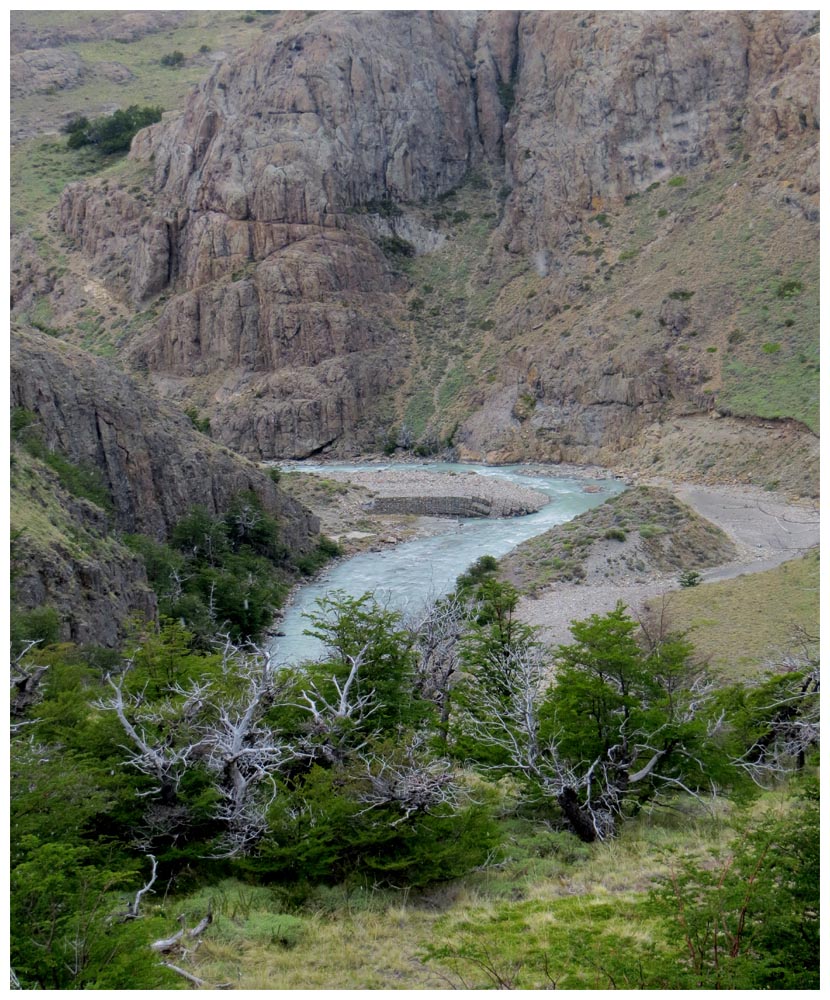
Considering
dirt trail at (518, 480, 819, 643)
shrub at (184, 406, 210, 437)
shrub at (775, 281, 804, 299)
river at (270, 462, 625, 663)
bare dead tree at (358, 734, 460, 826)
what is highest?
shrub at (775, 281, 804, 299)

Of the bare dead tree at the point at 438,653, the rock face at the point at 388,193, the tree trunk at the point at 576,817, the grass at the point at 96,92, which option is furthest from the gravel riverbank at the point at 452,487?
the grass at the point at 96,92

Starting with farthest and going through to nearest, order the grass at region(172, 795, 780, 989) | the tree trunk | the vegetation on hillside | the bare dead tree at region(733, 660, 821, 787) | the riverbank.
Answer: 1. the riverbank
2. the bare dead tree at region(733, 660, 821, 787)
3. the tree trunk
4. the grass at region(172, 795, 780, 989)
5. the vegetation on hillside

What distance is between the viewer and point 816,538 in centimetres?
3962

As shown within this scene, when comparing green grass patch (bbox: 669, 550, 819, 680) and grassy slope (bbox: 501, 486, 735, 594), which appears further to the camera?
grassy slope (bbox: 501, 486, 735, 594)

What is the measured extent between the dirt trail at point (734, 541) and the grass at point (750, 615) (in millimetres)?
2224

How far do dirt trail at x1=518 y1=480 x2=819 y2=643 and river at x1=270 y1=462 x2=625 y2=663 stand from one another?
413 cm

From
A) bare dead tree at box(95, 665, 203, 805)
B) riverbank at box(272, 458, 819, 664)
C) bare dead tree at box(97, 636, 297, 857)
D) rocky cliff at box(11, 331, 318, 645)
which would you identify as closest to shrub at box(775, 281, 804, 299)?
riverbank at box(272, 458, 819, 664)

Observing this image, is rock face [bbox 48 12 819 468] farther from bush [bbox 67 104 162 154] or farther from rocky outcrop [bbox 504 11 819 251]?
bush [bbox 67 104 162 154]

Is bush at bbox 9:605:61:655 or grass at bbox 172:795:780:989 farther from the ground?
bush at bbox 9:605:61:655

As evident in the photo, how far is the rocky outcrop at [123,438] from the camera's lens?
32.2 metres

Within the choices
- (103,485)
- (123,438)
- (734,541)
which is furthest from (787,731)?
(123,438)

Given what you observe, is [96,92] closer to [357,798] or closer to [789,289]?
[789,289]

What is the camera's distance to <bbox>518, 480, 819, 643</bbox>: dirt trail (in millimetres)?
31109

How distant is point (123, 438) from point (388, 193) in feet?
203
